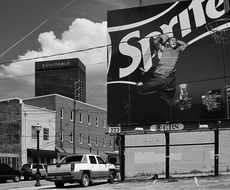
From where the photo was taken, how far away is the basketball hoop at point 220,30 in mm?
25078

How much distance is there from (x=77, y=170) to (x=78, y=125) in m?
40.8

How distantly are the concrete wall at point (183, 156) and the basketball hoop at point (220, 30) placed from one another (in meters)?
10.9

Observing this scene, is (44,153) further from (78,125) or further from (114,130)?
(114,130)

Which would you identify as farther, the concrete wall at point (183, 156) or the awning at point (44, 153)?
the awning at point (44, 153)

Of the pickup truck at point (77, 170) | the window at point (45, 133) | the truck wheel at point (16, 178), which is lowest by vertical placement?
the truck wheel at point (16, 178)

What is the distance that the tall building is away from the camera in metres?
59.8

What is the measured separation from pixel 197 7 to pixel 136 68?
15.5 ft

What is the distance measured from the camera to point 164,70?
2612cm

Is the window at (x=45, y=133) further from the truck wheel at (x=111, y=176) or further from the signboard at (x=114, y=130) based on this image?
the signboard at (x=114, y=130)

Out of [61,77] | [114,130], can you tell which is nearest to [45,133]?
[61,77]

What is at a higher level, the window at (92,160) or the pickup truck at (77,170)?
the window at (92,160)

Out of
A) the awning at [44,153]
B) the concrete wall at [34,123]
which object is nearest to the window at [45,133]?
the concrete wall at [34,123]

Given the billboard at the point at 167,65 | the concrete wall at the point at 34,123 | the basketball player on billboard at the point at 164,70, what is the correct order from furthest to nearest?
the concrete wall at the point at 34,123 → the basketball player on billboard at the point at 164,70 → the billboard at the point at 167,65

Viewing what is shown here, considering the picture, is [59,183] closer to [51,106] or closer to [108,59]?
[108,59]
